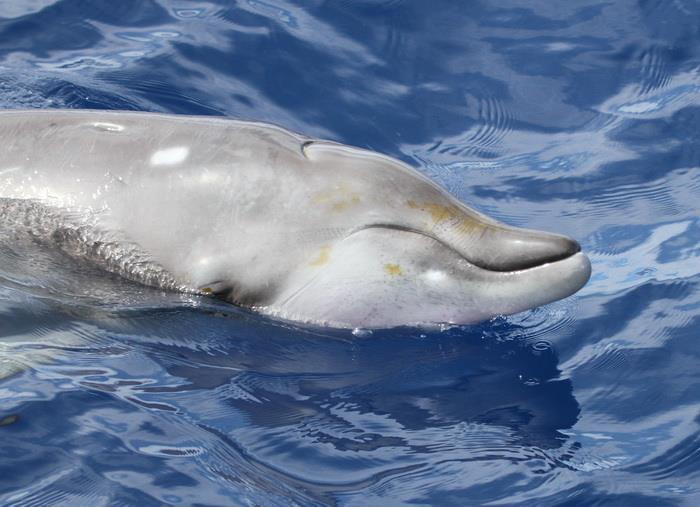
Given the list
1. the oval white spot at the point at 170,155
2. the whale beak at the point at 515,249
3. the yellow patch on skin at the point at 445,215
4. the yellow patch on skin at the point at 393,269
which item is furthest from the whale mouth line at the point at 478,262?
the oval white spot at the point at 170,155

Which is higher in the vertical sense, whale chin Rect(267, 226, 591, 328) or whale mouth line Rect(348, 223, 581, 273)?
whale mouth line Rect(348, 223, 581, 273)

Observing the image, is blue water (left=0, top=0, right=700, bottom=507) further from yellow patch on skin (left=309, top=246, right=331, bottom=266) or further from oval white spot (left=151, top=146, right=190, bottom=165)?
oval white spot (left=151, top=146, right=190, bottom=165)

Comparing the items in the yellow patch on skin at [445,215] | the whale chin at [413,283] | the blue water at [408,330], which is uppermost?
the yellow patch on skin at [445,215]

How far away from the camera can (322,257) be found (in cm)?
689

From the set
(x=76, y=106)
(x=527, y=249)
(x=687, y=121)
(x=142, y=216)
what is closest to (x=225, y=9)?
(x=76, y=106)

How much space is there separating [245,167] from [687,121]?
4.86 m

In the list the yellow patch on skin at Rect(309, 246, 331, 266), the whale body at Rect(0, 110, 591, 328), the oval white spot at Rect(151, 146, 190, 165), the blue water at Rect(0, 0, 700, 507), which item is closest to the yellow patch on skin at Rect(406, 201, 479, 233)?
the whale body at Rect(0, 110, 591, 328)

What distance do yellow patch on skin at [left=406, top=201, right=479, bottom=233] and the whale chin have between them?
13 centimetres

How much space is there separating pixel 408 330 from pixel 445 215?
74 centimetres

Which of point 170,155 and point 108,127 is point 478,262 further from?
point 108,127

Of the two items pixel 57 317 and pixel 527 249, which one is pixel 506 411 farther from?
pixel 57 317

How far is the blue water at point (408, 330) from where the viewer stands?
5.84m

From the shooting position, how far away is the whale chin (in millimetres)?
6777

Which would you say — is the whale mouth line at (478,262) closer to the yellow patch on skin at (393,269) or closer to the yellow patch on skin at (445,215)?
the yellow patch on skin at (445,215)
